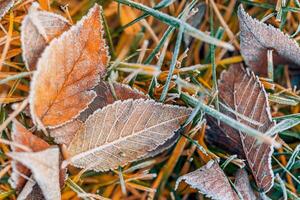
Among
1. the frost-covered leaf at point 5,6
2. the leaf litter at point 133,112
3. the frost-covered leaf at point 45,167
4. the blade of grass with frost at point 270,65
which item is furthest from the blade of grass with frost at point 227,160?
the frost-covered leaf at point 5,6

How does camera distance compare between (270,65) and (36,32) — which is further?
(270,65)

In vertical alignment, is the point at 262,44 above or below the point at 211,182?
above

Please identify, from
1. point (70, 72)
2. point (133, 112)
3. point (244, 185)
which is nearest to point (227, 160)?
point (244, 185)

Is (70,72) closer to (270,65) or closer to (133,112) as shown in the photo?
(133,112)

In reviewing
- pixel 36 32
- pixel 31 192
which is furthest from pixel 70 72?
pixel 31 192

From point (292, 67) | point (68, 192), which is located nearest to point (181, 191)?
point (68, 192)

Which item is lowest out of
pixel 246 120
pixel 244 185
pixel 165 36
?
pixel 244 185
